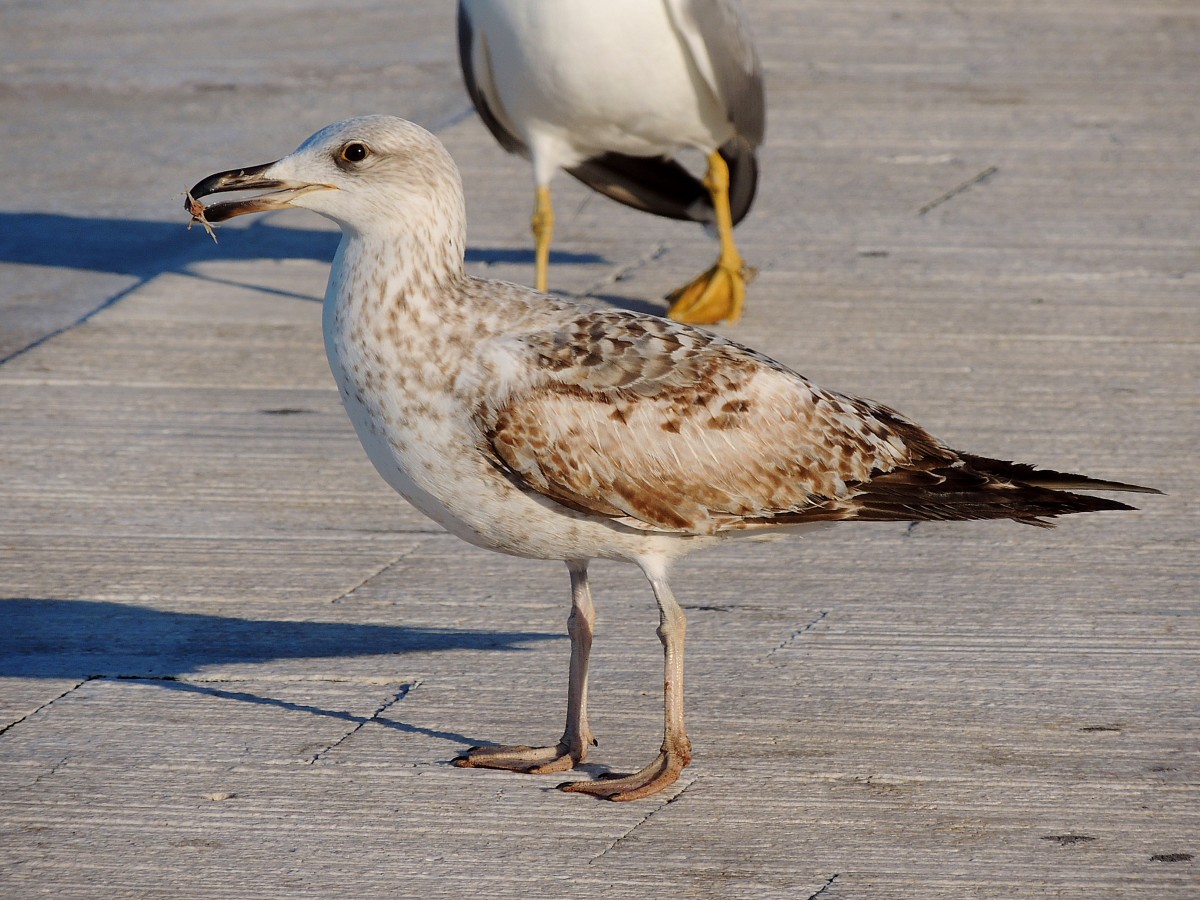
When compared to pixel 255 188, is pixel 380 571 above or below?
below

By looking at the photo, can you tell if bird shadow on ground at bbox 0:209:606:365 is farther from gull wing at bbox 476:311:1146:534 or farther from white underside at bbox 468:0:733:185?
gull wing at bbox 476:311:1146:534

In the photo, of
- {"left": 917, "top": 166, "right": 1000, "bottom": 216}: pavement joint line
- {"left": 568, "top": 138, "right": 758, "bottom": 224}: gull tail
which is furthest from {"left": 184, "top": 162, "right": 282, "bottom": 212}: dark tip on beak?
{"left": 917, "top": 166, "right": 1000, "bottom": 216}: pavement joint line

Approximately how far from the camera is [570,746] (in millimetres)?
4941

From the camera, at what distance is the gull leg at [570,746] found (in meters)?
4.93

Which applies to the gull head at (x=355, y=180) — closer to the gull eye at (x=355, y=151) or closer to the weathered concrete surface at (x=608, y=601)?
the gull eye at (x=355, y=151)

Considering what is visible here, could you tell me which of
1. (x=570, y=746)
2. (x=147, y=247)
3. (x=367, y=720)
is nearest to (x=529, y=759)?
(x=570, y=746)

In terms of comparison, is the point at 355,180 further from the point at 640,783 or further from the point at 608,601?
the point at 608,601

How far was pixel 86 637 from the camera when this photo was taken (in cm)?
587

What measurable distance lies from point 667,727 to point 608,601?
4.74 ft

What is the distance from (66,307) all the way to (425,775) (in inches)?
226

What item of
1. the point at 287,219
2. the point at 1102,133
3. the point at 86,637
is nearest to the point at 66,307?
the point at 287,219

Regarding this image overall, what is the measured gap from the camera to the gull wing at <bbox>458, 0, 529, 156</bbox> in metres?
9.24

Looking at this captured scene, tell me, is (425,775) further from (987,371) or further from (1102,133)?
(1102,133)

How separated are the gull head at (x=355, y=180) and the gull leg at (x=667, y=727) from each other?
3.69ft
